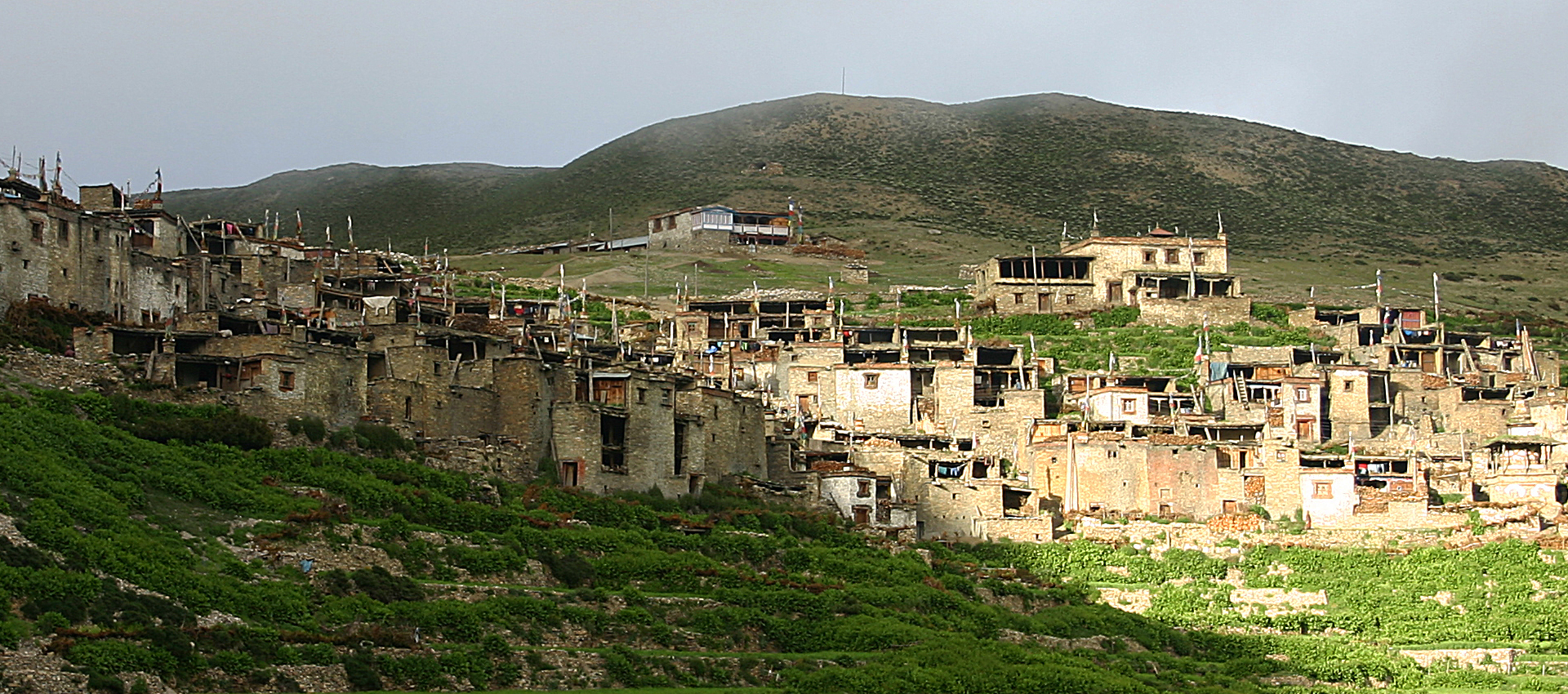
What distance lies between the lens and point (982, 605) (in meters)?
53.8

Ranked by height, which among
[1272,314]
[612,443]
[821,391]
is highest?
[1272,314]

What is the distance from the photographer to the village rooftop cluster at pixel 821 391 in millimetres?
55188

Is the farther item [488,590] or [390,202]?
[390,202]

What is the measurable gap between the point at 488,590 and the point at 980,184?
11683 cm

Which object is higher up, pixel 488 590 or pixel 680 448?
pixel 680 448

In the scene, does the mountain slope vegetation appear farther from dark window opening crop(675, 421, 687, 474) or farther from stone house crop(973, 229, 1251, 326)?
dark window opening crop(675, 421, 687, 474)

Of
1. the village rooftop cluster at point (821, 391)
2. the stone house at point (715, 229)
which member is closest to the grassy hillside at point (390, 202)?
the stone house at point (715, 229)

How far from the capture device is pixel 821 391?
7381 centimetres

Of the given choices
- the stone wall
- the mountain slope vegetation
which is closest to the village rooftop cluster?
the stone wall

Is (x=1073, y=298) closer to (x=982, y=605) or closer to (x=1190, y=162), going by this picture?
(x=982, y=605)

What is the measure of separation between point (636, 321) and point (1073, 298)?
65.0 ft

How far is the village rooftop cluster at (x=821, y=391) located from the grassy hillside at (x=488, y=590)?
7.97 feet

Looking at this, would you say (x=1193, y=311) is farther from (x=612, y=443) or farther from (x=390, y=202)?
(x=390, y=202)

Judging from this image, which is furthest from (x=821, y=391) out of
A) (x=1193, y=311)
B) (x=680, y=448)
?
(x=1193, y=311)
